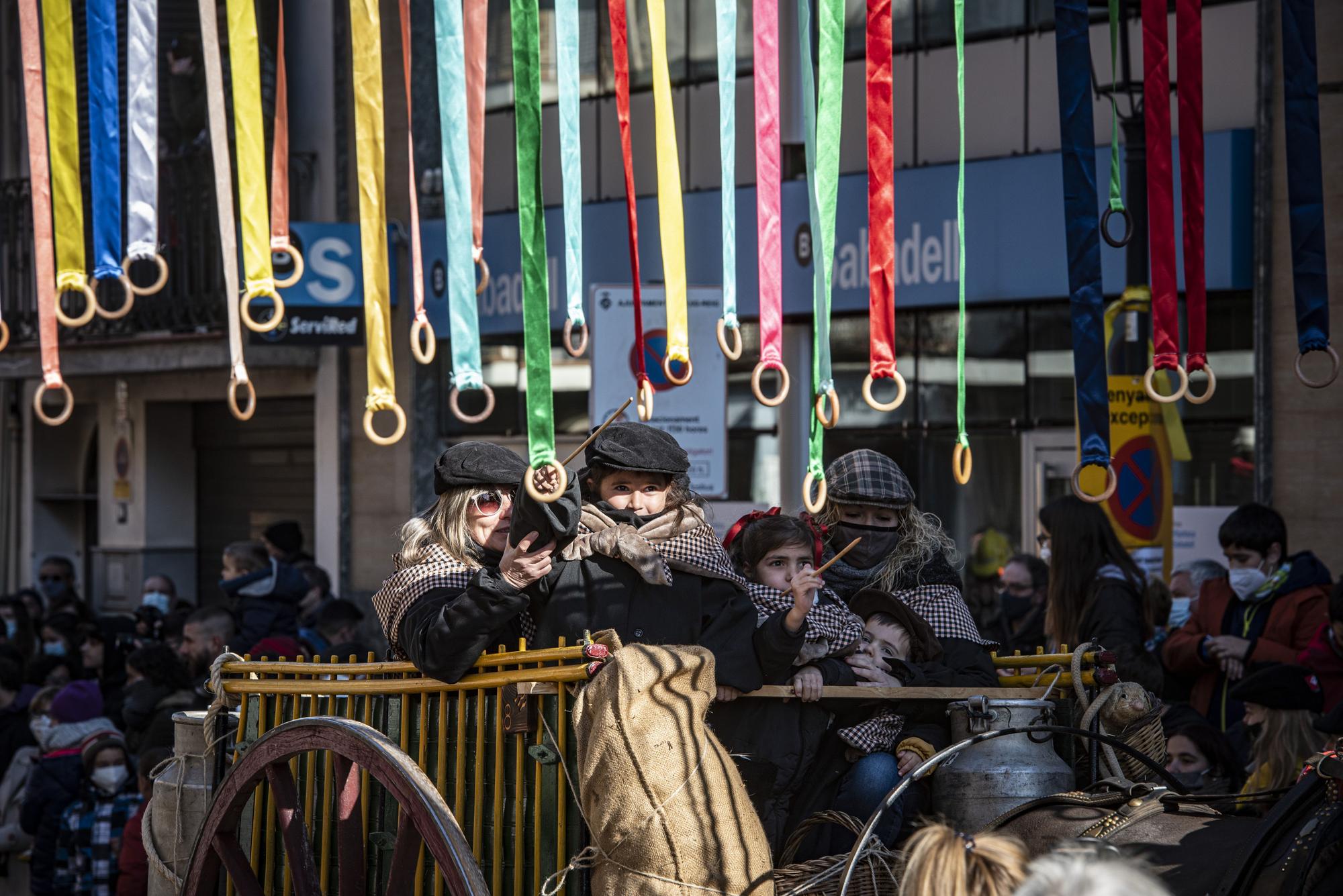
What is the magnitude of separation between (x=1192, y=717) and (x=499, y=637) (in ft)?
9.18

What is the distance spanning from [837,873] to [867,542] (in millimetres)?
1473

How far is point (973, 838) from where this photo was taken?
2117 millimetres

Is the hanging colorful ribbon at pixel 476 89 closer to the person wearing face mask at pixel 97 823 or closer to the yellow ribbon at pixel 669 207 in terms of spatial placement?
the yellow ribbon at pixel 669 207

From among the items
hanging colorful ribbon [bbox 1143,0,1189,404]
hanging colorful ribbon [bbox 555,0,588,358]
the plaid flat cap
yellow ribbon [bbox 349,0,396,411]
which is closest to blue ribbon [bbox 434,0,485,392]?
yellow ribbon [bbox 349,0,396,411]

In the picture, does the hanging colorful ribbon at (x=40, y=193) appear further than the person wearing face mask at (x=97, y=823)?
No

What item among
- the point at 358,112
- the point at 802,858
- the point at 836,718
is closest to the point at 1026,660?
the point at 836,718

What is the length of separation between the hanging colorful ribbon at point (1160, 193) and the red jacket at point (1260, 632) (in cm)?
250

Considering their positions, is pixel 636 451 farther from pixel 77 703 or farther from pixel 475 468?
pixel 77 703

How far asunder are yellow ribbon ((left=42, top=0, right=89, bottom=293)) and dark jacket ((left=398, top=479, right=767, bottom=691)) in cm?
150

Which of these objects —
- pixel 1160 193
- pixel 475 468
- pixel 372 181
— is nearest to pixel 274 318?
pixel 372 181

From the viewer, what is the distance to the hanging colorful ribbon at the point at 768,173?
4293 millimetres

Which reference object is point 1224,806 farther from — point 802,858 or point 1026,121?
point 1026,121

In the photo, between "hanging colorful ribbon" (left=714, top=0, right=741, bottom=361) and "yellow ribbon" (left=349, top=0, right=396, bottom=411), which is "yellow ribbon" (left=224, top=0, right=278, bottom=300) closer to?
"yellow ribbon" (left=349, top=0, right=396, bottom=411)

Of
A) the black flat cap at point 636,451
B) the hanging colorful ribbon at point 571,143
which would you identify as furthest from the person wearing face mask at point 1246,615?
the hanging colorful ribbon at point 571,143
